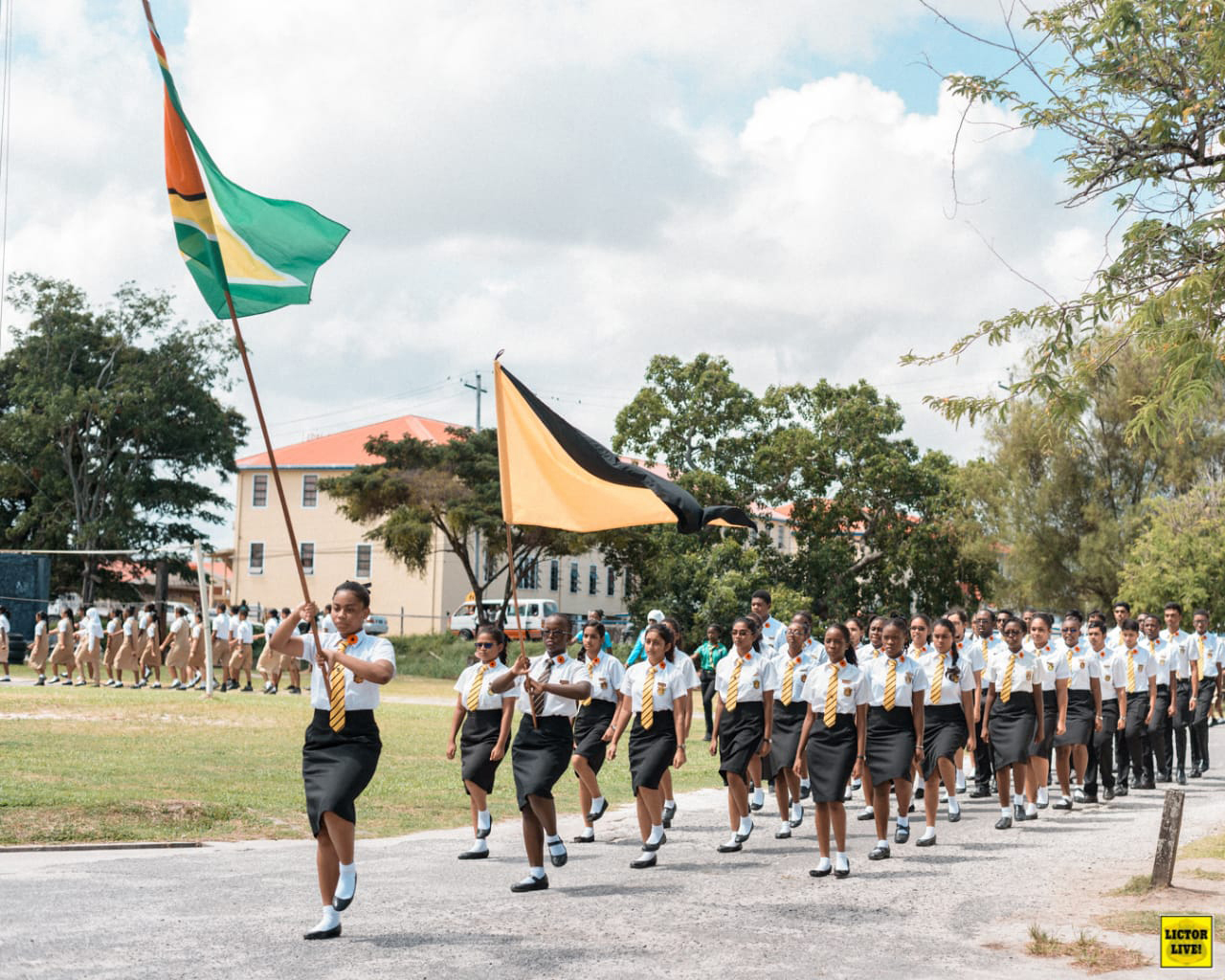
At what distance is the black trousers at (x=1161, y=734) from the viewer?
53.4ft

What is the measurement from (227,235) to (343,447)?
6647 centimetres

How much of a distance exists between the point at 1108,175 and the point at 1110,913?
476cm

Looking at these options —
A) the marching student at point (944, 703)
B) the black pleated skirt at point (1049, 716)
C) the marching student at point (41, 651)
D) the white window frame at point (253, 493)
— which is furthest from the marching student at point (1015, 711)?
the white window frame at point (253, 493)

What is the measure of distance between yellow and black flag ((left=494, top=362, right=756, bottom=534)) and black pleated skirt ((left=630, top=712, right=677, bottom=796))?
1.58 meters

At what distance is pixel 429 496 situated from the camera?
47781 mm

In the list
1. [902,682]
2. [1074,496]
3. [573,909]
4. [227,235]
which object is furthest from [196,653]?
[1074,496]

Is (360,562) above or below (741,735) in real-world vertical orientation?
above

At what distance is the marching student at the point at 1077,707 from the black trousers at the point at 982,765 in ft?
3.75

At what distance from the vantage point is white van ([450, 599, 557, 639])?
2120 inches


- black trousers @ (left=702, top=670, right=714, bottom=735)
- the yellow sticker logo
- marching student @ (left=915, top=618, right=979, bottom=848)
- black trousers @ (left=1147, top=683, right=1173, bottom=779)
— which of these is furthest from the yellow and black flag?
black trousers @ (left=702, top=670, right=714, bottom=735)

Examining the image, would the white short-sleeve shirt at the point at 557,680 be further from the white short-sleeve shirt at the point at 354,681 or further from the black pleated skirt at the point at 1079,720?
the black pleated skirt at the point at 1079,720

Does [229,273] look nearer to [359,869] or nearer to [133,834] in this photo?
[359,869]

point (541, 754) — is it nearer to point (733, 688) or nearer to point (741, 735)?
point (741, 735)

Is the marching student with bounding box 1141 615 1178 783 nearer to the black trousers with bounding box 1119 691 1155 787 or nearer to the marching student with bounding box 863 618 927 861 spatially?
the black trousers with bounding box 1119 691 1155 787
